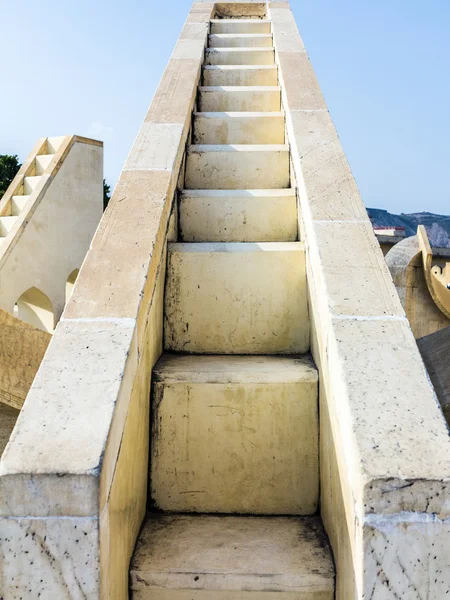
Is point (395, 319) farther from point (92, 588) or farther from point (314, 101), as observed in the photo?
point (314, 101)

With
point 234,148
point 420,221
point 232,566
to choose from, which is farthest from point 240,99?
point 420,221

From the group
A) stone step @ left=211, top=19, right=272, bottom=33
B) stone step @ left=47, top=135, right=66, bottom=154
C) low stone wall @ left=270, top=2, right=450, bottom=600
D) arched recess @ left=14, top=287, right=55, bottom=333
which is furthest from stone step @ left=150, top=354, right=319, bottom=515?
stone step @ left=47, top=135, right=66, bottom=154

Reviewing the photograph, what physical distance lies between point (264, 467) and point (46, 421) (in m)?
1.01

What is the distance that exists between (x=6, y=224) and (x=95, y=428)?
7.72 metres

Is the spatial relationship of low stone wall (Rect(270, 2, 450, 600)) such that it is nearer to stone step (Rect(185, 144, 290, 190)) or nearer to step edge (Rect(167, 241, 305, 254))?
step edge (Rect(167, 241, 305, 254))

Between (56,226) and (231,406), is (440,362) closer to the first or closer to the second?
(231,406)

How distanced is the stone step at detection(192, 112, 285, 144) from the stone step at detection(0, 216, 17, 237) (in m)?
5.28

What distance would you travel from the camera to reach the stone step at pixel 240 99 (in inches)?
174

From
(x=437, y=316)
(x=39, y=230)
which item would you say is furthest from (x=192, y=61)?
(x=437, y=316)

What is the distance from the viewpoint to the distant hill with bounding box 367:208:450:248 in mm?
44594

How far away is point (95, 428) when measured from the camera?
1560 mm

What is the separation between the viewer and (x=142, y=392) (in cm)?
214

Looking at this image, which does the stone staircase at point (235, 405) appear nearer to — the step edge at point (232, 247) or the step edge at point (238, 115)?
the step edge at point (232, 247)

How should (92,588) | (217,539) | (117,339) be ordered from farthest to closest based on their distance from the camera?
(217,539)
(117,339)
(92,588)
